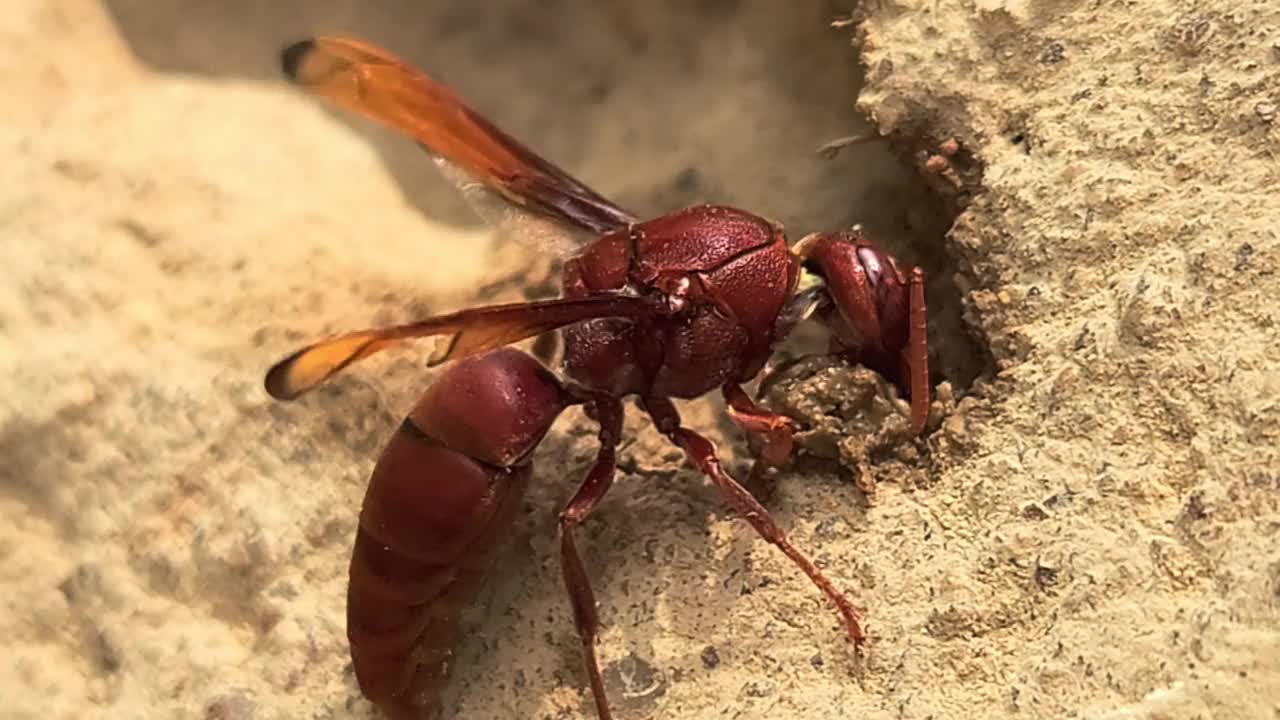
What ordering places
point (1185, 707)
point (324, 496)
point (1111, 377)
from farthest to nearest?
point (324, 496) → point (1111, 377) → point (1185, 707)

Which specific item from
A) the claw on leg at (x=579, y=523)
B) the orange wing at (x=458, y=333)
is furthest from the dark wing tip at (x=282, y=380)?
the claw on leg at (x=579, y=523)

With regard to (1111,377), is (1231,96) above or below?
above

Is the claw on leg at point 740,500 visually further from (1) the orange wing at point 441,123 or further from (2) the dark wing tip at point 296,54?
(2) the dark wing tip at point 296,54

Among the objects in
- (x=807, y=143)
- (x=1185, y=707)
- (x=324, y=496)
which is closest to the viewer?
(x=1185, y=707)

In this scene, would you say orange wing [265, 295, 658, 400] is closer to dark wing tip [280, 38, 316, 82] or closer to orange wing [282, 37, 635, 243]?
orange wing [282, 37, 635, 243]

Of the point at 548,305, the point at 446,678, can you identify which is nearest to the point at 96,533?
the point at 446,678

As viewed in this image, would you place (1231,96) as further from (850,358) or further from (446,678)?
(446,678)

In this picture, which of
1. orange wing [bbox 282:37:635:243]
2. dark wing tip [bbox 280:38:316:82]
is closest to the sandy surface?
orange wing [bbox 282:37:635:243]

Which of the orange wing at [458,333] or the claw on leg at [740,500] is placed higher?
the orange wing at [458,333]
